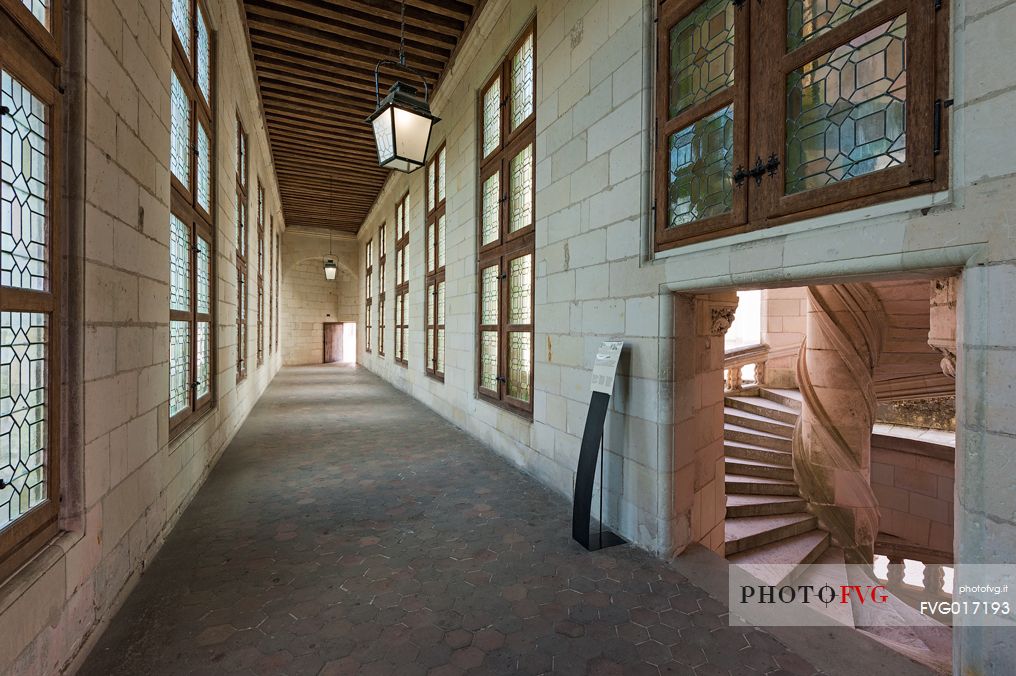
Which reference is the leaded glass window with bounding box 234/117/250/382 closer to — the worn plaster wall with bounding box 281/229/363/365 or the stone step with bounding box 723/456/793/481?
the stone step with bounding box 723/456/793/481

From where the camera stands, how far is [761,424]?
5496 mm

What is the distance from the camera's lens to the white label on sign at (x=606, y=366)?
271 centimetres

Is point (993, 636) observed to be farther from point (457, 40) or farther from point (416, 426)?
point (457, 40)

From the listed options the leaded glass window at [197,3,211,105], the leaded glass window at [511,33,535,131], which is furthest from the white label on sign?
the leaded glass window at [197,3,211,105]

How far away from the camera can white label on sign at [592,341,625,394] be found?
2.71 meters

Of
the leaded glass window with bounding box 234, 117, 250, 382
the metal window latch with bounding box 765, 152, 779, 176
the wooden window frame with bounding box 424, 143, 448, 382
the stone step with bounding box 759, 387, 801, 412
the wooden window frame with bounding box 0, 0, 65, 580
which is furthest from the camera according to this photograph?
the wooden window frame with bounding box 424, 143, 448, 382

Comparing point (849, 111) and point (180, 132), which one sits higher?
point (180, 132)

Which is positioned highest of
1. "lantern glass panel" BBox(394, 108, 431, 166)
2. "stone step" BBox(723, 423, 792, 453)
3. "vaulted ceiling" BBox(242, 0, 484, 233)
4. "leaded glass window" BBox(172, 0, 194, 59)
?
"vaulted ceiling" BBox(242, 0, 484, 233)

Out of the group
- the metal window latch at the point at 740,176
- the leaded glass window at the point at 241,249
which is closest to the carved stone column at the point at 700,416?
the metal window latch at the point at 740,176

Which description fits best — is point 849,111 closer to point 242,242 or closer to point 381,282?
point 242,242

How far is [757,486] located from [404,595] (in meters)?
3.78

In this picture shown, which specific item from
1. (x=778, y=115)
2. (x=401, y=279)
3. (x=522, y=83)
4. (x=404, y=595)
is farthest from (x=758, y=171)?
(x=401, y=279)

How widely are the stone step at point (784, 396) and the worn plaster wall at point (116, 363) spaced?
6934 mm

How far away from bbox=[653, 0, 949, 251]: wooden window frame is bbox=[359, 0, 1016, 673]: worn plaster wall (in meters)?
0.05
